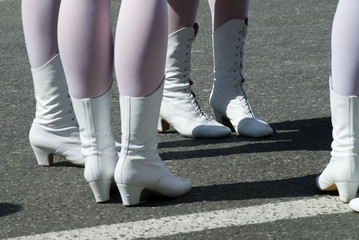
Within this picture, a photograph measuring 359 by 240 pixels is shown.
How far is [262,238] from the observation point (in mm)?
2385

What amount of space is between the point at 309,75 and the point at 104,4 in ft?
6.84

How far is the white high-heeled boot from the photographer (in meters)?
2.61

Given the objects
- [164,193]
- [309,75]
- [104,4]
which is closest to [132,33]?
[104,4]

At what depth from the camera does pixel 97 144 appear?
269 centimetres

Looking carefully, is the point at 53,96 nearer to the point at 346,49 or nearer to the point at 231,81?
the point at 231,81

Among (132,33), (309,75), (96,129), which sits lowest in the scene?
(309,75)

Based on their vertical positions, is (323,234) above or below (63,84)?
below

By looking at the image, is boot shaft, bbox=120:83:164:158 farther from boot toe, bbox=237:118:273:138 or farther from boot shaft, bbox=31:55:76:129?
boot toe, bbox=237:118:273:138

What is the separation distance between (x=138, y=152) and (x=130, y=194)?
0.43 ft

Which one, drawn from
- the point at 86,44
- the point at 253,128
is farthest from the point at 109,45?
the point at 253,128

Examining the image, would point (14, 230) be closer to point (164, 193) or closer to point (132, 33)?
point (164, 193)

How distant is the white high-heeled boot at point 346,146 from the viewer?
2.61m

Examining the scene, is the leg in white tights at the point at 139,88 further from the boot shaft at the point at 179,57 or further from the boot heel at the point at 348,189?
the boot shaft at the point at 179,57

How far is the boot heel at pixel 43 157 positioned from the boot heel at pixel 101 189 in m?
0.48
